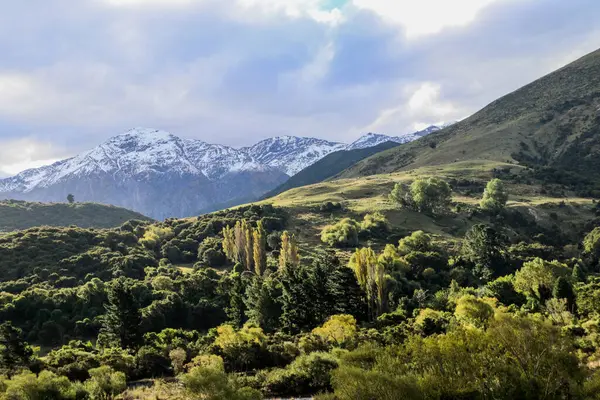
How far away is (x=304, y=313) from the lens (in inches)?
2670

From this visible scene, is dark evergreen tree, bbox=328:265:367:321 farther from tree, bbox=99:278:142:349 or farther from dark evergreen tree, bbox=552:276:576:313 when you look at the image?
tree, bbox=99:278:142:349

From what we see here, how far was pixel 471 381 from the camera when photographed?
97.6ft

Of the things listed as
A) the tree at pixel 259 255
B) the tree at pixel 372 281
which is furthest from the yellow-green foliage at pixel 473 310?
the tree at pixel 259 255

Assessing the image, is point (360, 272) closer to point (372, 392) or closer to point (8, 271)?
point (372, 392)

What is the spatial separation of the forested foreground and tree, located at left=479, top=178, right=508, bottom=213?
57 cm

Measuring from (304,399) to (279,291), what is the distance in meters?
35.9

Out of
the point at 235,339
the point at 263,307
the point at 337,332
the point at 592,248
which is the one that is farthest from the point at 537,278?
the point at 235,339

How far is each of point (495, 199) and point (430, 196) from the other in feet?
64.4

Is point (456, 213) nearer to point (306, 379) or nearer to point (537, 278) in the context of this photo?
point (537, 278)

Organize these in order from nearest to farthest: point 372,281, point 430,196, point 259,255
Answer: point 372,281
point 259,255
point 430,196

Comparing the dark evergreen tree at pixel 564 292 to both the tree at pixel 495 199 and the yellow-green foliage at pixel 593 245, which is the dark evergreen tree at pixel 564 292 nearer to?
the yellow-green foliage at pixel 593 245

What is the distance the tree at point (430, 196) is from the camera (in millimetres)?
140375

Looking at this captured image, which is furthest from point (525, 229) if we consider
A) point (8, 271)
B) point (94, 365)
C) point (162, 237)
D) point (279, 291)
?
point (8, 271)

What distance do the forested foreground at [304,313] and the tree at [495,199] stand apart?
1.88 ft
